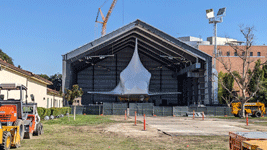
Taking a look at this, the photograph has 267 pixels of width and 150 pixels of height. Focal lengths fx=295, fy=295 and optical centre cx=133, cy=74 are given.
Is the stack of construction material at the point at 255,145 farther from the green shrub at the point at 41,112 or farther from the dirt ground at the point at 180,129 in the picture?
the green shrub at the point at 41,112

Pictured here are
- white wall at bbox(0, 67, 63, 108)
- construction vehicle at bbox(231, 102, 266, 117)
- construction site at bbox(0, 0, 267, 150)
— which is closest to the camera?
construction site at bbox(0, 0, 267, 150)

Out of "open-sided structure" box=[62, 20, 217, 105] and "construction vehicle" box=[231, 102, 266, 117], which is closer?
"construction vehicle" box=[231, 102, 266, 117]

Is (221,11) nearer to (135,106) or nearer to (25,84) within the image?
(135,106)

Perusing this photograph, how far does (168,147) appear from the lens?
13766mm

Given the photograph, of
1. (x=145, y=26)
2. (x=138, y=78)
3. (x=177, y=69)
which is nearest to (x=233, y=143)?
(x=145, y=26)

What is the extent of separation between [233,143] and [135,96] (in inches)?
2490

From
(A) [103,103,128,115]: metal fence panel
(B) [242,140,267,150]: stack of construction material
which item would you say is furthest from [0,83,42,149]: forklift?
(A) [103,103,128,115]: metal fence panel

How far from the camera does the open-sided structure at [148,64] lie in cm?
6125

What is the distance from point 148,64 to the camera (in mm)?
87875

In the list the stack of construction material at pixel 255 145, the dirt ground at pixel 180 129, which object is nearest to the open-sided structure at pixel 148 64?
the dirt ground at pixel 180 129

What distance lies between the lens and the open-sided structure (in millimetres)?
61250

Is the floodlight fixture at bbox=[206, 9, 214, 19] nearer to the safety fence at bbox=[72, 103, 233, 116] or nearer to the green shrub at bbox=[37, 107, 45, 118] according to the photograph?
the safety fence at bbox=[72, 103, 233, 116]

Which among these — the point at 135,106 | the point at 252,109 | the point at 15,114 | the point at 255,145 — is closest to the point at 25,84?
the point at 15,114

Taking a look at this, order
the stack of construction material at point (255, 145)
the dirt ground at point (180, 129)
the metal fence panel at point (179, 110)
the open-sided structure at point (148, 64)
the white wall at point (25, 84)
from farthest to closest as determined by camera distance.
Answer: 1. the open-sided structure at point (148, 64)
2. the metal fence panel at point (179, 110)
3. the white wall at point (25, 84)
4. the dirt ground at point (180, 129)
5. the stack of construction material at point (255, 145)
